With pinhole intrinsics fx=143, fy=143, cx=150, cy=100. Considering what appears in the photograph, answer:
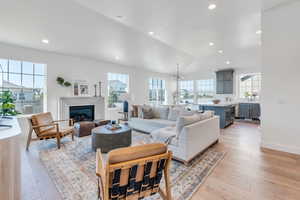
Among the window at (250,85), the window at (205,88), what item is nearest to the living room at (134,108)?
the window at (250,85)

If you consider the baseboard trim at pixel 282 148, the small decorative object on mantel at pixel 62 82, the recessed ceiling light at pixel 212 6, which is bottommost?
the baseboard trim at pixel 282 148

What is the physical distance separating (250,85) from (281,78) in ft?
16.4

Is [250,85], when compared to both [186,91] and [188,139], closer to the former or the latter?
[186,91]

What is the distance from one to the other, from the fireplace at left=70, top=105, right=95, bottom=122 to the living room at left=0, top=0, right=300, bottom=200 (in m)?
0.04

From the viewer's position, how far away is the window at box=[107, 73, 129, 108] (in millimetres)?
6715

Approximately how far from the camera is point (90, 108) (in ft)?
19.0

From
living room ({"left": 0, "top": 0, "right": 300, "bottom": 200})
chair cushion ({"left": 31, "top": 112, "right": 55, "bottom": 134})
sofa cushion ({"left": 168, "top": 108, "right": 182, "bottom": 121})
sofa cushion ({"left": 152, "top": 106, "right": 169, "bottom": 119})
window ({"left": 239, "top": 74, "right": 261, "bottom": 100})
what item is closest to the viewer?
living room ({"left": 0, "top": 0, "right": 300, "bottom": 200})

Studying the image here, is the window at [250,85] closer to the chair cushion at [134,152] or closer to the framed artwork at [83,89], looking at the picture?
the framed artwork at [83,89]

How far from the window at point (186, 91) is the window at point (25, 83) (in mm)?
7738

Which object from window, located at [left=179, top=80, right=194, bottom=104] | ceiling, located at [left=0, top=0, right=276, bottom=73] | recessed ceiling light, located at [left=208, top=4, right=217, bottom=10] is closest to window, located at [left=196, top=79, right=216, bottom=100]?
window, located at [left=179, top=80, right=194, bottom=104]

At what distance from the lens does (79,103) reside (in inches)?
213

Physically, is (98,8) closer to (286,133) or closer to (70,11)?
(70,11)

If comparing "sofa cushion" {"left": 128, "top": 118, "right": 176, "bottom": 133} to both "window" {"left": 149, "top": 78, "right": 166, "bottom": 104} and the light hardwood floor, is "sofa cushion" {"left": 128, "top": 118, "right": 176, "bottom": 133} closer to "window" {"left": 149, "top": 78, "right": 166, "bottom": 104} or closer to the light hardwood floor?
the light hardwood floor

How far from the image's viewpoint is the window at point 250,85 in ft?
23.9
